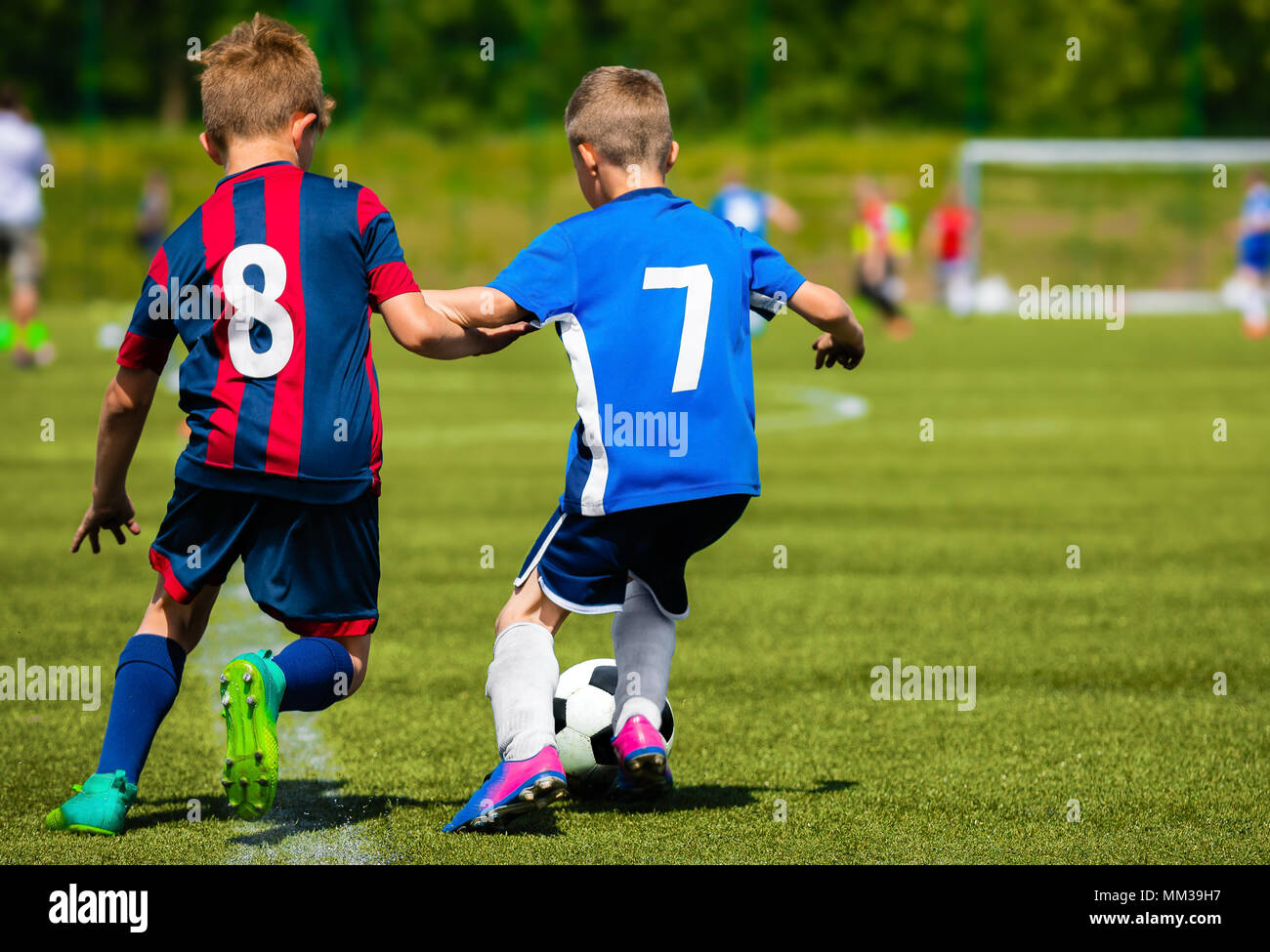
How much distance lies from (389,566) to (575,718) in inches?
147

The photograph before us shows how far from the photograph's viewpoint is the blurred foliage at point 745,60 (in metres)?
35.9

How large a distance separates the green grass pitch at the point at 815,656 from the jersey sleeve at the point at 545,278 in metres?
1.20

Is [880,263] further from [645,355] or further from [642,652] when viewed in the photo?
[645,355]

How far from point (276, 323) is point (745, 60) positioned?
34.6 m

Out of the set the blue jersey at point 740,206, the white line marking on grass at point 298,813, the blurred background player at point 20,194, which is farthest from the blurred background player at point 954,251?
the white line marking on grass at point 298,813

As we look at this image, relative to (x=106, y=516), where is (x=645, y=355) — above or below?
above

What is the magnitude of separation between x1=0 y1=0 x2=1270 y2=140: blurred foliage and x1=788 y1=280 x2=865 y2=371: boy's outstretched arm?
30395 millimetres

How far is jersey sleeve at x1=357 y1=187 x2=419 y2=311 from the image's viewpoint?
4035 mm

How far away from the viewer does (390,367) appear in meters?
21.3

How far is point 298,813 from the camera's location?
443 centimetres

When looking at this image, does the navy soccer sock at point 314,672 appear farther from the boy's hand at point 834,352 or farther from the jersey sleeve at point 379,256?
the boy's hand at point 834,352

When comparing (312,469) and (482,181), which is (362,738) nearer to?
(312,469)

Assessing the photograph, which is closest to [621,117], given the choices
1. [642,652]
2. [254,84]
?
[254,84]

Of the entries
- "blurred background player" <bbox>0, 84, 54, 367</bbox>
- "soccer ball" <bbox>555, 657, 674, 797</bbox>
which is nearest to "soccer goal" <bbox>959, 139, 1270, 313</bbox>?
"blurred background player" <bbox>0, 84, 54, 367</bbox>
